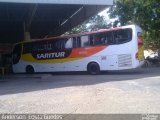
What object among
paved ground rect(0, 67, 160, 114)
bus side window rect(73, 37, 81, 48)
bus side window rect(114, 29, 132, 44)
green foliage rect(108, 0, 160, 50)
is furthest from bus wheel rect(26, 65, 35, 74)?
paved ground rect(0, 67, 160, 114)

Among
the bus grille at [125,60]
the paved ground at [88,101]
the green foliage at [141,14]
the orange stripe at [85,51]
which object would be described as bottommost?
the paved ground at [88,101]

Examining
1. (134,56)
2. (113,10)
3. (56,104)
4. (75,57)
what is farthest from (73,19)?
(56,104)

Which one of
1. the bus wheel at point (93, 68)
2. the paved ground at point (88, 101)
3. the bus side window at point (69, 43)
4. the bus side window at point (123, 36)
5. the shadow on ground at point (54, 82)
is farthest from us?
the bus side window at point (69, 43)

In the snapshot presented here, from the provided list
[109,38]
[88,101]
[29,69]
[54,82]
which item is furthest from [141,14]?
[88,101]

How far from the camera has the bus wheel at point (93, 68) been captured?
66.9 feet

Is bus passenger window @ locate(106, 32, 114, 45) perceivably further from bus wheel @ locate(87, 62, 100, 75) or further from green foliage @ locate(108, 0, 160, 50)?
green foliage @ locate(108, 0, 160, 50)

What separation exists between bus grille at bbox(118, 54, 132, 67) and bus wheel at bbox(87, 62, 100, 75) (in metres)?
1.78

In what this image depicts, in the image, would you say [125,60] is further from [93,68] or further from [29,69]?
[29,69]

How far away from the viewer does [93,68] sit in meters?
20.7

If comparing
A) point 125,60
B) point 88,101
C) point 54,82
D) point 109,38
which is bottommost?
point 88,101

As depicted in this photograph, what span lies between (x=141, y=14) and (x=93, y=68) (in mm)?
10109

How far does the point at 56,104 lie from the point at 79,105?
79 cm

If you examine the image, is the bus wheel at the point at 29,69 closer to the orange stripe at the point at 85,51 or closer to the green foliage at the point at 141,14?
the orange stripe at the point at 85,51

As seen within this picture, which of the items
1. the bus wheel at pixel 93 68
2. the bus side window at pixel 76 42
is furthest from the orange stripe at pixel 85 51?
the bus wheel at pixel 93 68
